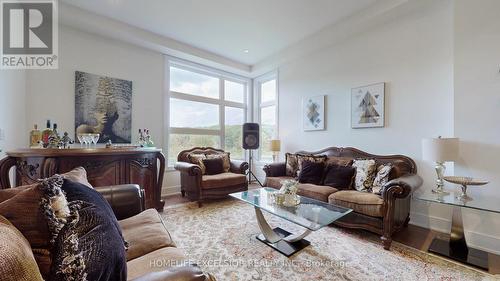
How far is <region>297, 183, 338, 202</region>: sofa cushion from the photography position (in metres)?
2.71

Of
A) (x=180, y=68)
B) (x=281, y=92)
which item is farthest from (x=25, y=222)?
(x=281, y=92)

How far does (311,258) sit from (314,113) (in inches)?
109

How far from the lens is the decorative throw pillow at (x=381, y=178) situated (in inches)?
103

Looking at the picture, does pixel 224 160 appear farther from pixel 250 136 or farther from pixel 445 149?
pixel 445 149

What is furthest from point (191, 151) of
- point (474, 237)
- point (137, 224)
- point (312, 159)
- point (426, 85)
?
point (474, 237)

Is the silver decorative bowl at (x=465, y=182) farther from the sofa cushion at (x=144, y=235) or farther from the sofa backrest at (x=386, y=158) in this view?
the sofa cushion at (x=144, y=235)

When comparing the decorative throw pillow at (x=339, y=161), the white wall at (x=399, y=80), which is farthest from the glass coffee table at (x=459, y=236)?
the decorative throw pillow at (x=339, y=161)

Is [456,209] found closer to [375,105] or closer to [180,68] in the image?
[375,105]

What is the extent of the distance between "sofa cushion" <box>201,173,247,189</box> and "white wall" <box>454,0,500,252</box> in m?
2.92

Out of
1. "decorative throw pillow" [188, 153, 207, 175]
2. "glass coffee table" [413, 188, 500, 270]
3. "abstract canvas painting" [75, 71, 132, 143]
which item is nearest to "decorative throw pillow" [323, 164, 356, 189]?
"glass coffee table" [413, 188, 500, 270]

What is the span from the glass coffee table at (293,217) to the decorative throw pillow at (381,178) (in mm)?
854

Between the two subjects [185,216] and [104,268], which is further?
[185,216]

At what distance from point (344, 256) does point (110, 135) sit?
3861mm

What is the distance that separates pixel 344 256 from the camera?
200cm
